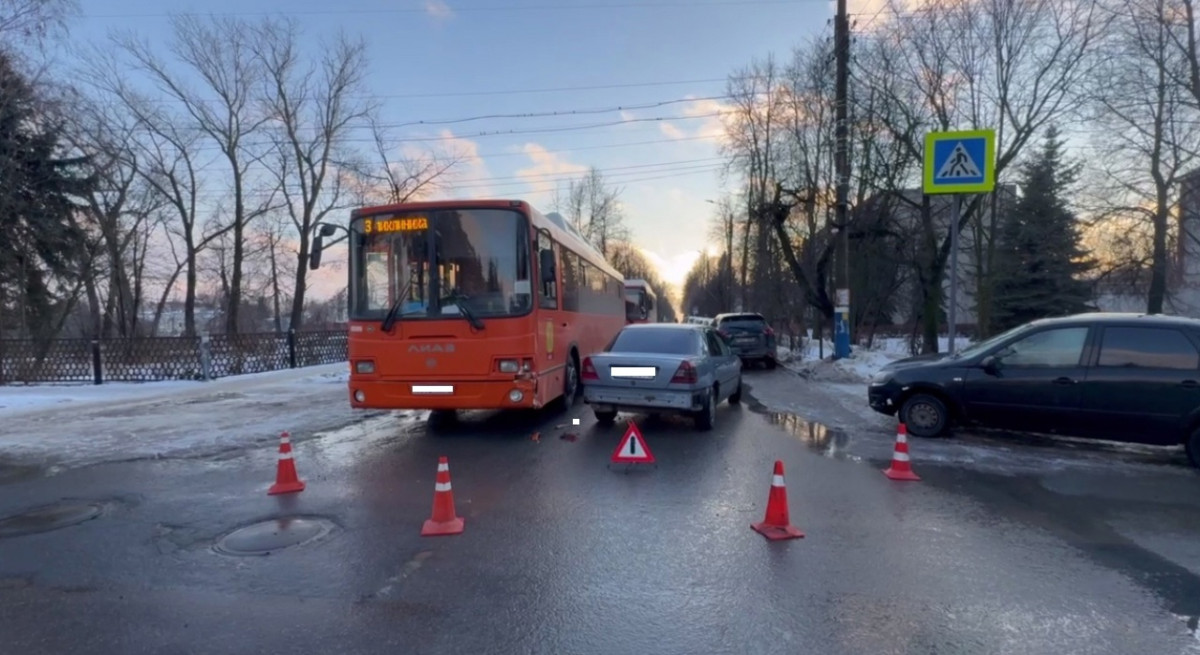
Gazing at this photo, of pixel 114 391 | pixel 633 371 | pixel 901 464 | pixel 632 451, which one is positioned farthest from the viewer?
pixel 114 391

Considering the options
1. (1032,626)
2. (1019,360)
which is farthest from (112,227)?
(1032,626)

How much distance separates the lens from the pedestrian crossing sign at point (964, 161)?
12.4 m

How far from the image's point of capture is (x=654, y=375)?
10641 mm

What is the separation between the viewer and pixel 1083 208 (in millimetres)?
23219

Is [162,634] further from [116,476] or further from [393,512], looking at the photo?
[116,476]

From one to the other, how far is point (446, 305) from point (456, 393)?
1.16 meters

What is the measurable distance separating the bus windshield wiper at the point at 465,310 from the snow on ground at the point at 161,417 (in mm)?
3192

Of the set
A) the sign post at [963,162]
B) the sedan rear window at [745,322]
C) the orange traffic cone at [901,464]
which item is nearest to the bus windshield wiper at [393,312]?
the orange traffic cone at [901,464]

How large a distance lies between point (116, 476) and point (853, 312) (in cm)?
2929

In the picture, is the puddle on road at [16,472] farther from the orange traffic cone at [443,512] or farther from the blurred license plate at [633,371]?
the blurred license plate at [633,371]

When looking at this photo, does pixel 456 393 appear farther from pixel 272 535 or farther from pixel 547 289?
pixel 272 535

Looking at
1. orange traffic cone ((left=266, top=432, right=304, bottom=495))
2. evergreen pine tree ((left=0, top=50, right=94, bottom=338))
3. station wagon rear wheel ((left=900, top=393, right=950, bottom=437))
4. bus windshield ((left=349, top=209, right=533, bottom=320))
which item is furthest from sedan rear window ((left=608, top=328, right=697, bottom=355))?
evergreen pine tree ((left=0, top=50, right=94, bottom=338))

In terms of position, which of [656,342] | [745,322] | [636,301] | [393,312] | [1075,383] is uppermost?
[636,301]

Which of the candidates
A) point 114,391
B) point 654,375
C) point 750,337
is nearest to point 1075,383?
point 654,375
